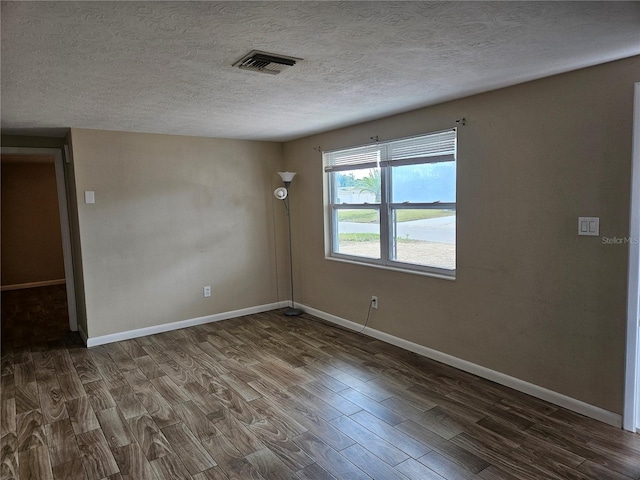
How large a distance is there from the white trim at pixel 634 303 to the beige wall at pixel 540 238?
0.12 ft

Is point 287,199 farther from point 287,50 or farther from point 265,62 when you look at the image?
point 287,50

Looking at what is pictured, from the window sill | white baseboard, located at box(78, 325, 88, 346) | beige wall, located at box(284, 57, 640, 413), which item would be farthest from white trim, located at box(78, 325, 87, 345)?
beige wall, located at box(284, 57, 640, 413)

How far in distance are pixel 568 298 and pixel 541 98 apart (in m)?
1.33

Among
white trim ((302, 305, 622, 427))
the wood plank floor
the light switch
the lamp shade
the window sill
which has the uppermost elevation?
the lamp shade

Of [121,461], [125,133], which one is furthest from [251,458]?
[125,133]

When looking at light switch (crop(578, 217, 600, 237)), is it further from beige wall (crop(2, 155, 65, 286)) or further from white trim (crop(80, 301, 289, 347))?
beige wall (crop(2, 155, 65, 286))

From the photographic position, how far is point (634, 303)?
2.38 meters

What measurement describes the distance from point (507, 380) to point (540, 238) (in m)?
1.08

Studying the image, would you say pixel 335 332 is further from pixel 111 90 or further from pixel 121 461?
pixel 111 90

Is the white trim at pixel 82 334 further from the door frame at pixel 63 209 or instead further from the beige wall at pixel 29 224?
the beige wall at pixel 29 224

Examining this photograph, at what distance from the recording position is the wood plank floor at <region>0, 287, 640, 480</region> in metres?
2.20

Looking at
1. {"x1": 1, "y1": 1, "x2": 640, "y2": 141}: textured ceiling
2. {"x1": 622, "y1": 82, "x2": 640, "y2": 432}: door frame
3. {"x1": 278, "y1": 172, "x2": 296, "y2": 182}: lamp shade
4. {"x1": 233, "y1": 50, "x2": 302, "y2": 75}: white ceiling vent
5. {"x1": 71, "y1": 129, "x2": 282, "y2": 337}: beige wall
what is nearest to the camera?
{"x1": 1, "y1": 1, "x2": 640, "y2": 141}: textured ceiling

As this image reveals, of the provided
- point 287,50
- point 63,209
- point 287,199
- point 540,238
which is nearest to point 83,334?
point 63,209

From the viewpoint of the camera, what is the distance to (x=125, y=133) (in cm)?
426
